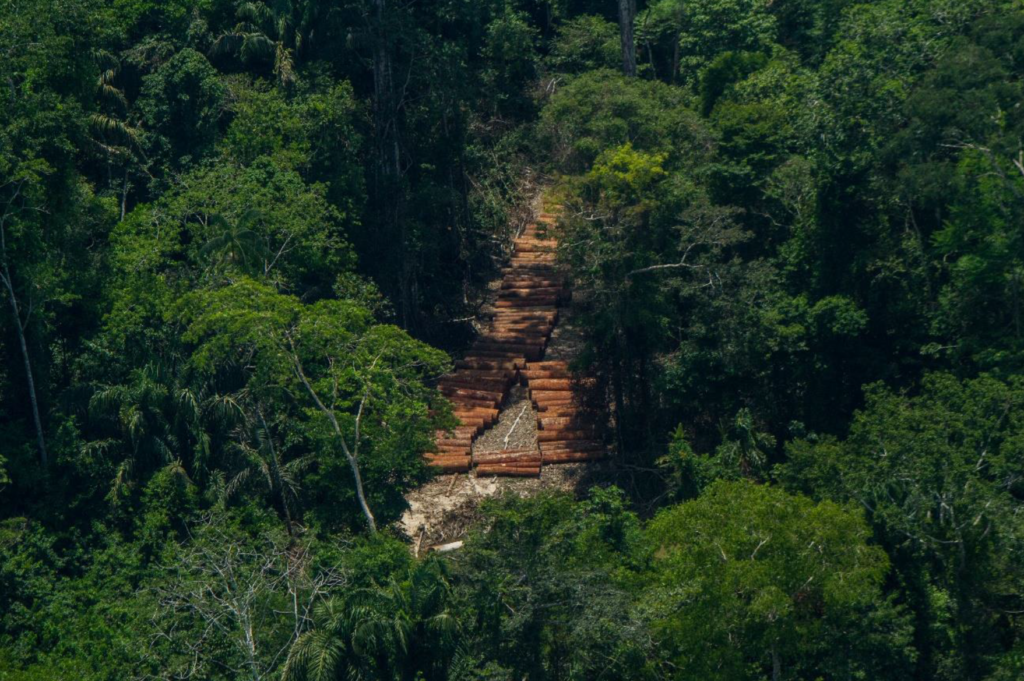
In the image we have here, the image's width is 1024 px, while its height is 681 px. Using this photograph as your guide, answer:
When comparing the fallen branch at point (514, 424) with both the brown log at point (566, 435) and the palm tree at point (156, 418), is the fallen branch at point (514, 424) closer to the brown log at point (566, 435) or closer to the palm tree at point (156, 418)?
the brown log at point (566, 435)

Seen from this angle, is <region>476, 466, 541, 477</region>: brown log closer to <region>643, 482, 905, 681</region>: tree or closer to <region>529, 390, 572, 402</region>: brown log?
<region>529, 390, 572, 402</region>: brown log

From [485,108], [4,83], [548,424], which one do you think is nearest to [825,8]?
[485,108]

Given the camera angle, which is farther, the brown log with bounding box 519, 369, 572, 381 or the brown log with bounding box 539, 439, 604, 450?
the brown log with bounding box 519, 369, 572, 381

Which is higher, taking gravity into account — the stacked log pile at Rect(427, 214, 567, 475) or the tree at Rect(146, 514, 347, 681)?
the stacked log pile at Rect(427, 214, 567, 475)

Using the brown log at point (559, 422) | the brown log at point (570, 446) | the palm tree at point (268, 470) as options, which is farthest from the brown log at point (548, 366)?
the palm tree at point (268, 470)

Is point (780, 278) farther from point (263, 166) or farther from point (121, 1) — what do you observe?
point (121, 1)

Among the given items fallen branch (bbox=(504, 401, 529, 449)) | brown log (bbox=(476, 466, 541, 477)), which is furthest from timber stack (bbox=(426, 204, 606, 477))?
fallen branch (bbox=(504, 401, 529, 449))
